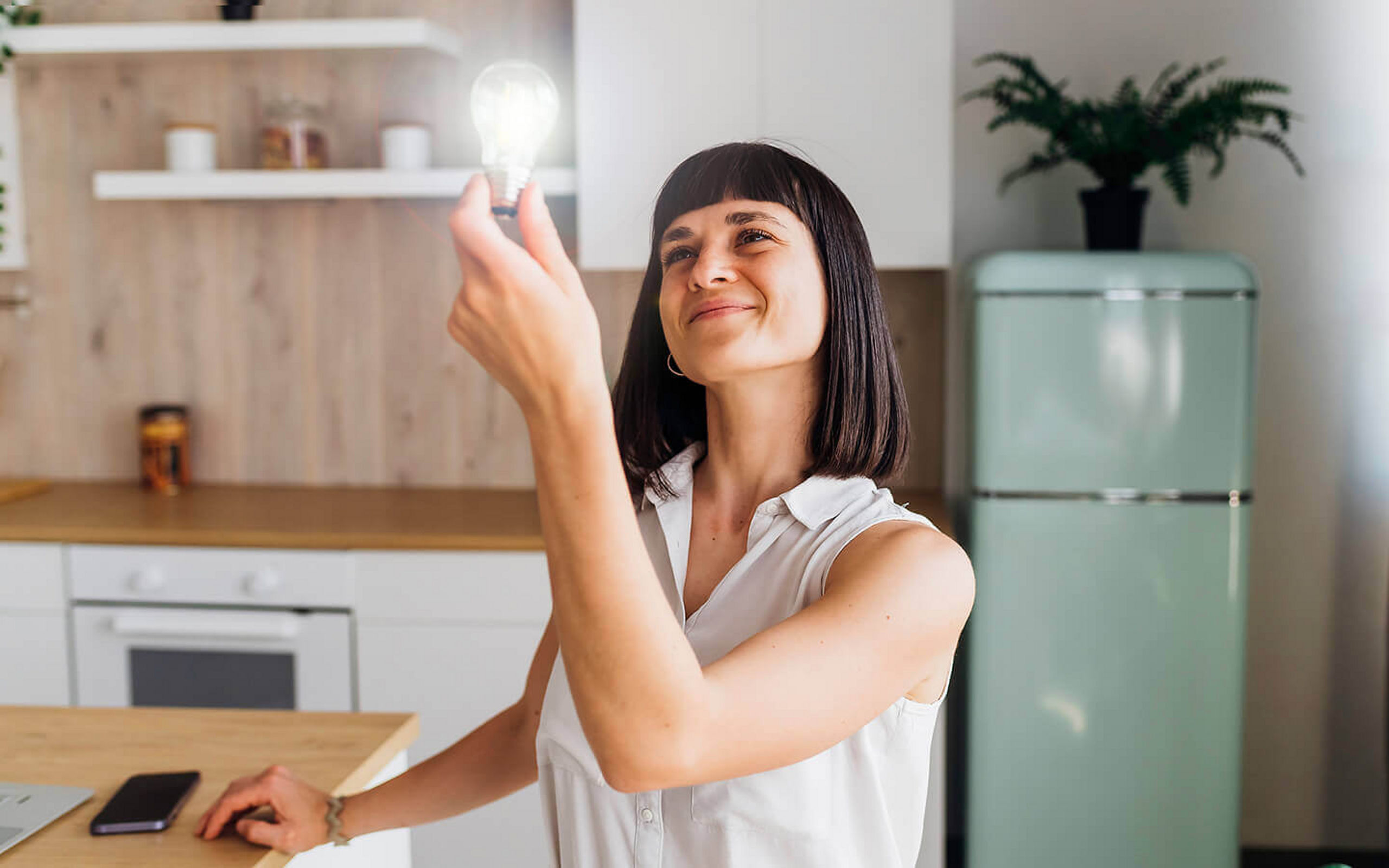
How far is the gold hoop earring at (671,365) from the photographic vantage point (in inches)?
44.1

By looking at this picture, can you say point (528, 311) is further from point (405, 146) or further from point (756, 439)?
point (405, 146)

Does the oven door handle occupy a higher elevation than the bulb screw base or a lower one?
lower

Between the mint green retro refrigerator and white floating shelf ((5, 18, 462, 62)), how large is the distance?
4.48 ft

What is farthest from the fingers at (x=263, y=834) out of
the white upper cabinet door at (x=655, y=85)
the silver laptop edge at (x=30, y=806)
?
the white upper cabinet door at (x=655, y=85)

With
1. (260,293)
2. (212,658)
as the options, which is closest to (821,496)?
(212,658)

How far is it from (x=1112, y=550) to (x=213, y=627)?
1.87 m

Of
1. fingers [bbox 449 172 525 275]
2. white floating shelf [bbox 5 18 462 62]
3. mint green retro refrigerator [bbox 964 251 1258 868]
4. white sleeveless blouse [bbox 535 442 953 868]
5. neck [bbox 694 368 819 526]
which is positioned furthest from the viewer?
white floating shelf [bbox 5 18 462 62]

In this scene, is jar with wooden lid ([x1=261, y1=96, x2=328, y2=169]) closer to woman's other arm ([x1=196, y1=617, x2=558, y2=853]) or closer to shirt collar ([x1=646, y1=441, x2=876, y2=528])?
woman's other arm ([x1=196, y1=617, x2=558, y2=853])

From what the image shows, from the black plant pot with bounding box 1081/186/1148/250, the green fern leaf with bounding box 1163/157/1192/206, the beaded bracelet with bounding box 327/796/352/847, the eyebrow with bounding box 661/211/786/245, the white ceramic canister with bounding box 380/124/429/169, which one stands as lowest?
the beaded bracelet with bounding box 327/796/352/847

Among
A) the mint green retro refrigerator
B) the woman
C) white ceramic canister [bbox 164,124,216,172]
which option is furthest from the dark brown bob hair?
white ceramic canister [bbox 164,124,216,172]

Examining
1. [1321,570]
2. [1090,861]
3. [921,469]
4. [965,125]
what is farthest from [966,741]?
[965,125]

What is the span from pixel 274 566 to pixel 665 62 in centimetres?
137

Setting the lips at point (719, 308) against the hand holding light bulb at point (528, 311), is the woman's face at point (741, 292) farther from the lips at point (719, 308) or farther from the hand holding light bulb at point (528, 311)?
the hand holding light bulb at point (528, 311)

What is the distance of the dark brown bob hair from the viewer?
94 cm
